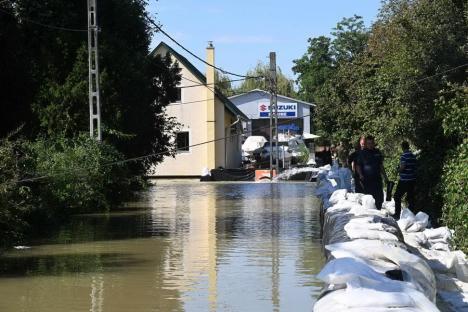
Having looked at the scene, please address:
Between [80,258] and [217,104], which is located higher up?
[217,104]

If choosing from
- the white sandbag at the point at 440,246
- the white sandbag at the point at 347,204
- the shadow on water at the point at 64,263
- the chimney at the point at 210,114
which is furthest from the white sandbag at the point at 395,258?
the chimney at the point at 210,114

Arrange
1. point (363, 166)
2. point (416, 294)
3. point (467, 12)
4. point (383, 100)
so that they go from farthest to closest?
point (383, 100) → point (467, 12) → point (363, 166) → point (416, 294)

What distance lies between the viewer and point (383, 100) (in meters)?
29.3

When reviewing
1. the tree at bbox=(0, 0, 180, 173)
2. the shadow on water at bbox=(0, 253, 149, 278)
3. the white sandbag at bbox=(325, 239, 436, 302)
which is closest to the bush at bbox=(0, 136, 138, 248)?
the shadow on water at bbox=(0, 253, 149, 278)

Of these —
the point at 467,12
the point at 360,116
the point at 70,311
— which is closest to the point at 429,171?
the point at 467,12

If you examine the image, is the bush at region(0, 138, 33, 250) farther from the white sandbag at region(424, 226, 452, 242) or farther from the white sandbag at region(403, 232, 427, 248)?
the white sandbag at region(424, 226, 452, 242)

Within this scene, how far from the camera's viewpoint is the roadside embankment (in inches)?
227

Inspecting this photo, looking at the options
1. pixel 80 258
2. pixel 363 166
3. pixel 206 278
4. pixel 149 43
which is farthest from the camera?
pixel 149 43

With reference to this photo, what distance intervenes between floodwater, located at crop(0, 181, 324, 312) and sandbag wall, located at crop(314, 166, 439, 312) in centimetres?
103

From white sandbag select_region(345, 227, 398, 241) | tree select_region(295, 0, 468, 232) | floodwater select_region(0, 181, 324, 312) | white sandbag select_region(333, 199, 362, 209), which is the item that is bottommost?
floodwater select_region(0, 181, 324, 312)

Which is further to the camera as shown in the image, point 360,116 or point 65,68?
point 360,116

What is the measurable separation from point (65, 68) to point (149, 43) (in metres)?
7.28

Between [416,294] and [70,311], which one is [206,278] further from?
[416,294]

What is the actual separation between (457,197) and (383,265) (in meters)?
4.30
